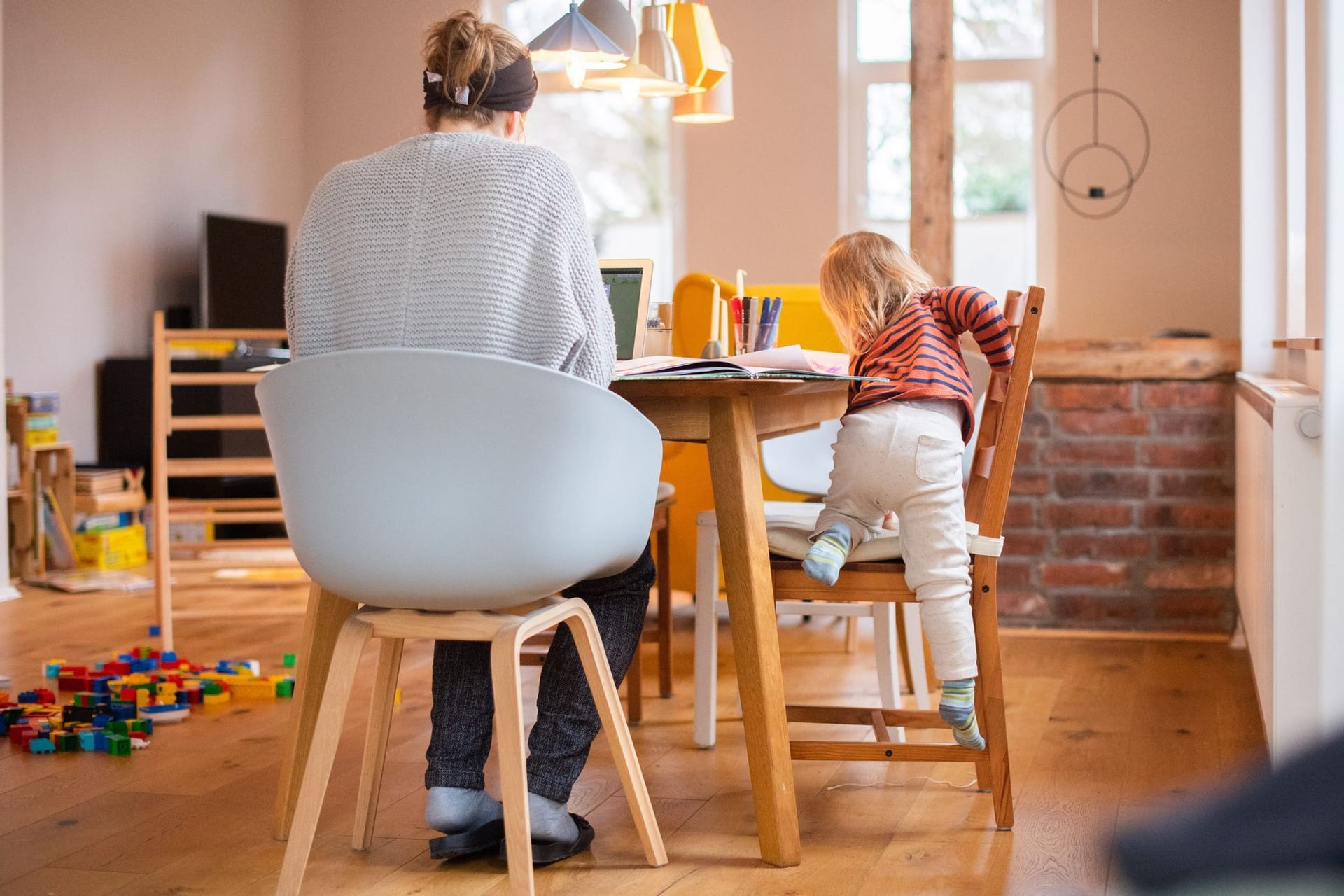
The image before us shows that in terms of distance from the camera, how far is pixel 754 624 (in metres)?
1.91

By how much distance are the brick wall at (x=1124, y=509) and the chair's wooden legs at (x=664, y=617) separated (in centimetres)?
121

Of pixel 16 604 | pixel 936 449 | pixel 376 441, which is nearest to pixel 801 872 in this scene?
pixel 936 449

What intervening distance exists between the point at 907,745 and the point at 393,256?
1051 mm

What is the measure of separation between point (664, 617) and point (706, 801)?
2.44 feet

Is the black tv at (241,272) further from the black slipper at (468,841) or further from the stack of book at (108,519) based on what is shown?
the black slipper at (468,841)

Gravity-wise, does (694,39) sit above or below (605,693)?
above

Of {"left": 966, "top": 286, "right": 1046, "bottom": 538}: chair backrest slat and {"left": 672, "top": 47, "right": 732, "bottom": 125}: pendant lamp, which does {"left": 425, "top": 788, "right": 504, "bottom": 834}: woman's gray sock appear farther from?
{"left": 672, "top": 47, "right": 732, "bottom": 125}: pendant lamp

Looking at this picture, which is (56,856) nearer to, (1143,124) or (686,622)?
(686,622)

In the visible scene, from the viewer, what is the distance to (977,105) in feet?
24.4

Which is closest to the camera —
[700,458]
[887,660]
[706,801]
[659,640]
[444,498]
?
[444,498]

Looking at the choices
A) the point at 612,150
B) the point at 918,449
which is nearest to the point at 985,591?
the point at 918,449

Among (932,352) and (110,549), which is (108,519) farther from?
(932,352)

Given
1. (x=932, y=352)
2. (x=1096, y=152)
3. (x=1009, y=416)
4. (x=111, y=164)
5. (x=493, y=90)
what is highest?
(x=1096, y=152)

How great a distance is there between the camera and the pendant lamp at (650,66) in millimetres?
3051
